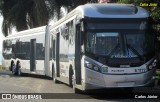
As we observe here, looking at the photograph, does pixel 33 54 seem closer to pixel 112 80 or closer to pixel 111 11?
pixel 111 11

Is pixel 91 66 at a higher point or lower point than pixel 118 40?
lower

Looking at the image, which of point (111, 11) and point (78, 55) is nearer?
point (111, 11)

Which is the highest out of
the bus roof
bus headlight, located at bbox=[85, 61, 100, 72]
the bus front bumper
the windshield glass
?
the bus roof

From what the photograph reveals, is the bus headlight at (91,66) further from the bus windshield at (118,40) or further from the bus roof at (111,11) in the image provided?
the bus roof at (111,11)

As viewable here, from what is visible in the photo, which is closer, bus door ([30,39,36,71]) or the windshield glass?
the windshield glass

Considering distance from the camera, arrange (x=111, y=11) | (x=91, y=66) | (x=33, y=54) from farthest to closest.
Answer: (x=33, y=54), (x=111, y=11), (x=91, y=66)

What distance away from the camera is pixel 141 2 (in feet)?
69.5

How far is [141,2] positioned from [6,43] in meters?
18.3

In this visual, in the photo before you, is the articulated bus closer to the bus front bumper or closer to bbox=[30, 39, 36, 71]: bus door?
the bus front bumper

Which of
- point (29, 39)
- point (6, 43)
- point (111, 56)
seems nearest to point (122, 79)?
point (111, 56)

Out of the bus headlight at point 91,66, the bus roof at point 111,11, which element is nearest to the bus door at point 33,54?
the bus roof at point 111,11

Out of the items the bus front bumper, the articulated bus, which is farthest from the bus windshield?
the bus front bumper

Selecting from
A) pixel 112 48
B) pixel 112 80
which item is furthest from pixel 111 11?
pixel 112 80

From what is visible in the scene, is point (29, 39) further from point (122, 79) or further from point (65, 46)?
point (122, 79)
